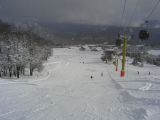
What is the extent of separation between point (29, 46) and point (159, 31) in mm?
37093

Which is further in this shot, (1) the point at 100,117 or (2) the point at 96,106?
(2) the point at 96,106

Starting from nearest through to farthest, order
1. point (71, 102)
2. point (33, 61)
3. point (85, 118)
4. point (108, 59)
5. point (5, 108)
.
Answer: point (85, 118) < point (5, 108) < point (71, 102) < point (33, 61) < point (108, 59)

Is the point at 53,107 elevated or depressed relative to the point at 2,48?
depressed

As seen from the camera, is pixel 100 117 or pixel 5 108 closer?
pixel 100 117

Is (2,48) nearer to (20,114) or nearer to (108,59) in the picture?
(20,114)

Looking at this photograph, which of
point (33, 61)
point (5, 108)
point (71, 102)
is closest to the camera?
point (5, 108)

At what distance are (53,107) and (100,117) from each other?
4.18 meters

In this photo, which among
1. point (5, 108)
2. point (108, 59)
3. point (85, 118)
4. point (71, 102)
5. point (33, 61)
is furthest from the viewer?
point (108, 59)

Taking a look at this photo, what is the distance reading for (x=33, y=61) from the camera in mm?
47531

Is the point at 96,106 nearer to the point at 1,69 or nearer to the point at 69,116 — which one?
the point at 69,116

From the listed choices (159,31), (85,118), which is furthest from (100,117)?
(159,31)

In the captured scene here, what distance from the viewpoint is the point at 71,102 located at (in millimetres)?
17141

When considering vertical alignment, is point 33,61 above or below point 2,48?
below

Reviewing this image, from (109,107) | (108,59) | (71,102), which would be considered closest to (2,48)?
(71,102)
